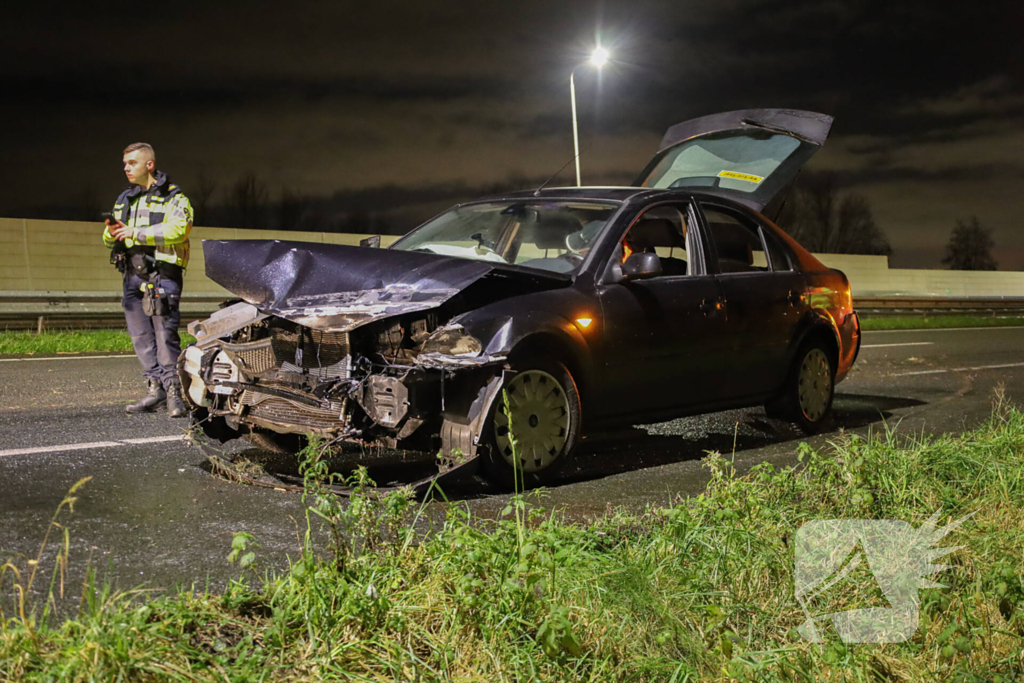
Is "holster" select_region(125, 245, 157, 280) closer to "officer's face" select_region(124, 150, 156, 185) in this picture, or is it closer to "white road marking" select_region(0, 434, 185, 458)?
"officer's face" select_region(124, 150, 156, 185)

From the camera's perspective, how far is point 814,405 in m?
7.41

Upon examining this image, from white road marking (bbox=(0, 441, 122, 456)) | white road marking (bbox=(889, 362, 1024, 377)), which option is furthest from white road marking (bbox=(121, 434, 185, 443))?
white road marking (bbox=(889, 362, 1024, 377))

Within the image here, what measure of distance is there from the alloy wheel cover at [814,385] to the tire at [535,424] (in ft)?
8.04

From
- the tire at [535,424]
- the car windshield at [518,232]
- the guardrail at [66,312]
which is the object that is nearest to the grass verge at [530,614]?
the tire at [535,424]

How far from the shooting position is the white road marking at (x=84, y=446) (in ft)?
19.2

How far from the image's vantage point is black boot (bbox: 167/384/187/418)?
739 cm

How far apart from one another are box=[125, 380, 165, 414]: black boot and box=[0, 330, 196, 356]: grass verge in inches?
182

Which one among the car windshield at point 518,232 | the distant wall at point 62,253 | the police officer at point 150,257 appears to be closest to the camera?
the car windshield at point 518,232

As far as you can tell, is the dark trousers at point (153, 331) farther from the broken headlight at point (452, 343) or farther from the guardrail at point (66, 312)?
the guardrail at point (66, 312)

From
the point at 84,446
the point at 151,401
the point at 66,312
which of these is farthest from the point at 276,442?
the point at 66,312

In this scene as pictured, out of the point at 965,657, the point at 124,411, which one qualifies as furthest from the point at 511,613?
the point at 124,411

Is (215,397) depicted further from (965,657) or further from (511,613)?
(965,657)

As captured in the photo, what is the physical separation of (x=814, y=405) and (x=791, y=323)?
734mm

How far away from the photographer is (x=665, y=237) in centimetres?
664
